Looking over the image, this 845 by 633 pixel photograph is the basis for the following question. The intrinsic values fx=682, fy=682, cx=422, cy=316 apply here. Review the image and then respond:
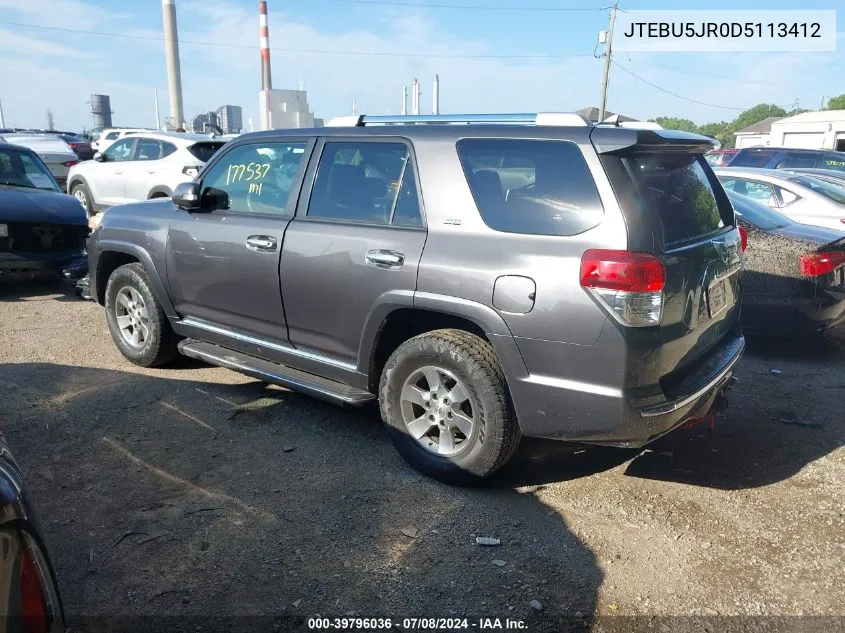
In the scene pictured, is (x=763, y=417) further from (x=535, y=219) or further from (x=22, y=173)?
(x=22, y=173)

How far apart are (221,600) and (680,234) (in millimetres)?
2563

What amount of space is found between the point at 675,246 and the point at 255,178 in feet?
8.72

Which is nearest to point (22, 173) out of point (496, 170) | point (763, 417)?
point (496, 170)

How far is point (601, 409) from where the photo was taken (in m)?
2.97

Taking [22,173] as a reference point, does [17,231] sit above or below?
below

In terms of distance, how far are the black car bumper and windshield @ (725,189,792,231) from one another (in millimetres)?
6380

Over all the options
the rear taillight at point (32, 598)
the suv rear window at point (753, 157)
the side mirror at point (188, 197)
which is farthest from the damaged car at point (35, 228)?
the suv rear window at point (753, 157)

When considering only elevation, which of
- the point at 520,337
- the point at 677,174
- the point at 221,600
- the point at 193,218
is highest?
the point at 677,174

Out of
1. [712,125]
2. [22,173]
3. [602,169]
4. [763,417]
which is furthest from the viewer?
[712,125]

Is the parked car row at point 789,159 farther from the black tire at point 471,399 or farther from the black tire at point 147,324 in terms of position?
the black tire at point 471,399

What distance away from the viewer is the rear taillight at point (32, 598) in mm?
1491

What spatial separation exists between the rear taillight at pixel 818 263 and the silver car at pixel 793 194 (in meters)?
2.98

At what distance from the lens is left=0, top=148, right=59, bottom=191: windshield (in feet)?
26.0

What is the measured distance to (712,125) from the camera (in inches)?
3856
